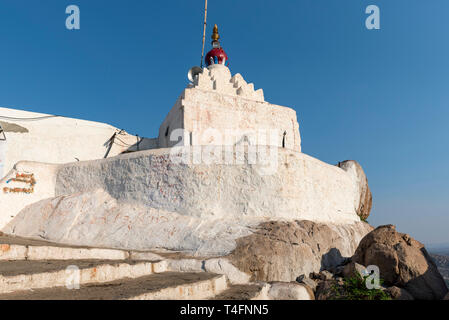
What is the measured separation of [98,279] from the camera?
5516mm

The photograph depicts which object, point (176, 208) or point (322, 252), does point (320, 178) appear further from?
point (176, 208)

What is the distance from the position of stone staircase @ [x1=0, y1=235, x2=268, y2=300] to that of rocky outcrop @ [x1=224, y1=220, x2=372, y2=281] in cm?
57

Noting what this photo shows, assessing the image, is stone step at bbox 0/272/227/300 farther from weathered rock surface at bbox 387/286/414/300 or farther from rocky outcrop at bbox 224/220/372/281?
weathered rock surface at bbox 387/286/414/300

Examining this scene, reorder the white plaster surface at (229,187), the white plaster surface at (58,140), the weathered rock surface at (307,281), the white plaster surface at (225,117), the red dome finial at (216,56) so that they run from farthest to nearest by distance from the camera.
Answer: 1. the red dome finial at (216,56)
2. the white plaster surface at (58,140)
3. the white plaster surface at (225,117)
4. the white plaster surface at (229,187)
5. the weathered rock surface at (307,281)

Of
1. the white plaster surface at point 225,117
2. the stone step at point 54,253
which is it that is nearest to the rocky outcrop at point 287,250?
the stone step at point 54,253

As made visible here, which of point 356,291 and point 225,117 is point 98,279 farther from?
point 225,117

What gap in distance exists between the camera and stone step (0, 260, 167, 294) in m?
4.34

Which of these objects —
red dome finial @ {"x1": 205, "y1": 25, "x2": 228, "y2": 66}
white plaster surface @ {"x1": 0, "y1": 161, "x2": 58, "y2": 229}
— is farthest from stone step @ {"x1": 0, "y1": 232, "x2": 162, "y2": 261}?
red dome finial @ {"x1": 205, "y1": 25, "x2": 228, "y2": 66}

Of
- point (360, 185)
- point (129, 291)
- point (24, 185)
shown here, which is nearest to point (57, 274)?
point (129, 291)

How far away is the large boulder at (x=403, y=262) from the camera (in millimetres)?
7453

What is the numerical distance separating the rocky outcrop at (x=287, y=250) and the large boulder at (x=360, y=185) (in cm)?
571

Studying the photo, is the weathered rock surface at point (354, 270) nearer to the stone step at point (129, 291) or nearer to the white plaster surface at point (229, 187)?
the white plaster surface at point (229, 187)

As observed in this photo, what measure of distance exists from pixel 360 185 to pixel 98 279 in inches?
546

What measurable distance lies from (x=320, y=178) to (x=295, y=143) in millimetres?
7489
